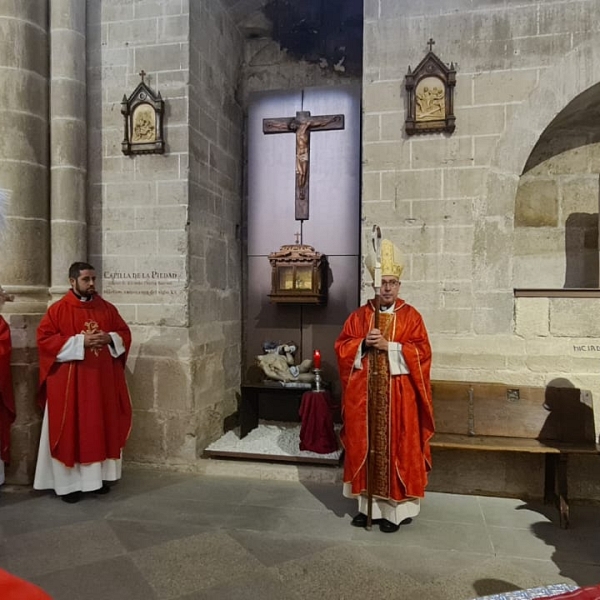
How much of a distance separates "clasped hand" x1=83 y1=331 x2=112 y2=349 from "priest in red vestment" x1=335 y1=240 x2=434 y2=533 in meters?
1.79

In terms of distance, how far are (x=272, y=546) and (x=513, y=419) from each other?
1.99m

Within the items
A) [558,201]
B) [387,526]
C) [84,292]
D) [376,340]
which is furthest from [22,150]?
[558,201]

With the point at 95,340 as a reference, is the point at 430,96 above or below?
above

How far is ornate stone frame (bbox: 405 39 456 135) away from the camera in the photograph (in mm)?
4328

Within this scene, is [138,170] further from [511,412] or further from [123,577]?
[511,412]

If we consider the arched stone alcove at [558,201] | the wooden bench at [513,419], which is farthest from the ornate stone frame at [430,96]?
the wooden bench at [513,419]

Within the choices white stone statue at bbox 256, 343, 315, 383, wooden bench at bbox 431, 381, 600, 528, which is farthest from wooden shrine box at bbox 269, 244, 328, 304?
wooden bench at bbox 431, 381, 600, 528

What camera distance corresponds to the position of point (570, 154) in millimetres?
4961

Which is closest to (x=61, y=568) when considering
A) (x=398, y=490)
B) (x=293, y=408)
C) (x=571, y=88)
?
(x=398, y=490)

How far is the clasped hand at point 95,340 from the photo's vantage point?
4.09m

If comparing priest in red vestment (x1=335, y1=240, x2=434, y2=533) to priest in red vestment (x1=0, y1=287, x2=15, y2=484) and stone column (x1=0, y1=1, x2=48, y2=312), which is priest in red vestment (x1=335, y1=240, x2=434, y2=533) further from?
stone column (x1=0, y1=1, x2=48, y2=312)

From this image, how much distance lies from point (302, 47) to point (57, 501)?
15.9 feet

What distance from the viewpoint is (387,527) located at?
3604mm

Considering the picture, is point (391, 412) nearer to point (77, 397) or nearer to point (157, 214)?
point (77, 397)
